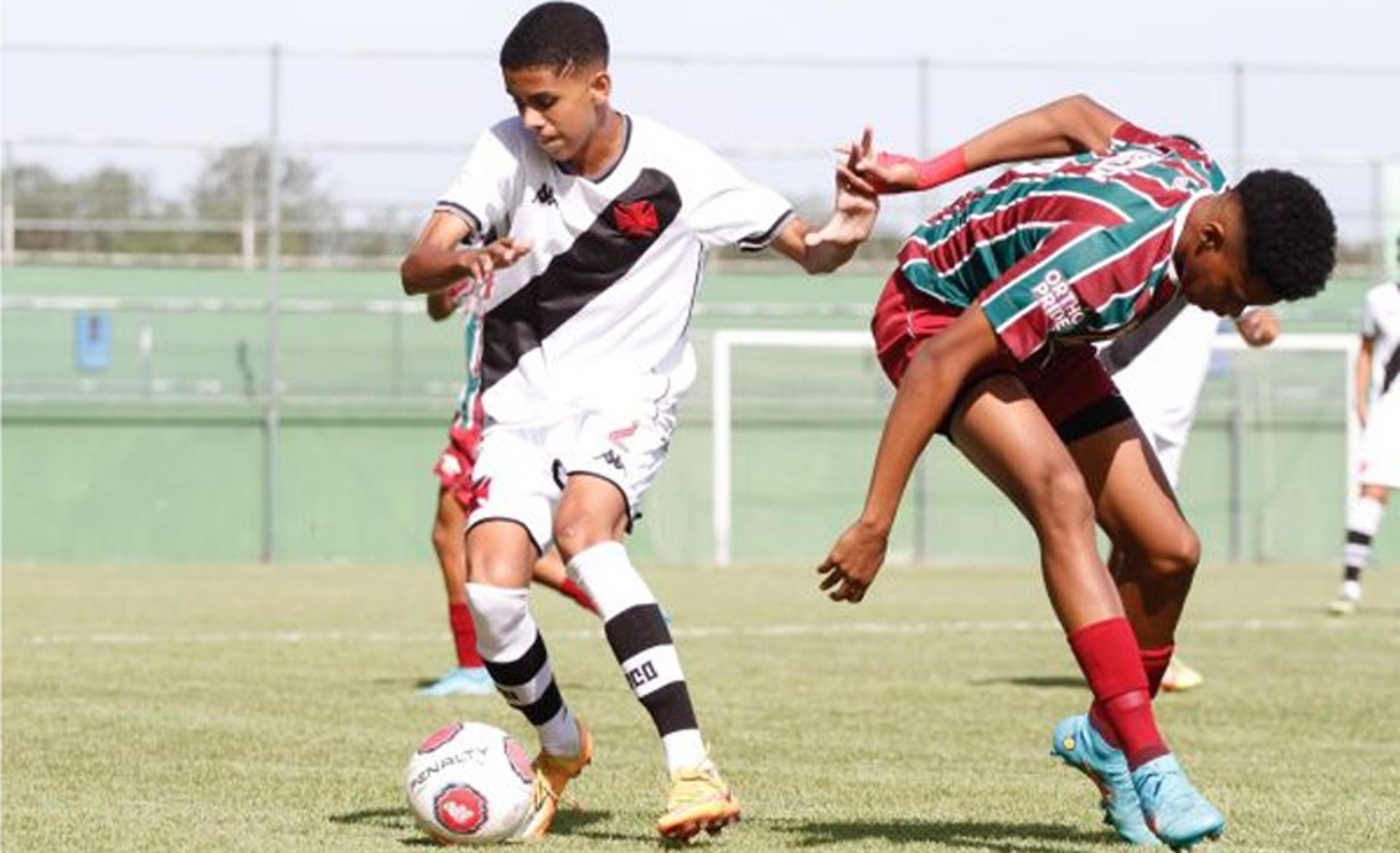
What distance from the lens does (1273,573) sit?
24.3 meters

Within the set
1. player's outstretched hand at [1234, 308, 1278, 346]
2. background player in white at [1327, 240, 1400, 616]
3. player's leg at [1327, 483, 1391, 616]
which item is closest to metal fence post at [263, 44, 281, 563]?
background player in white at [1327, 240, 1400, 616]

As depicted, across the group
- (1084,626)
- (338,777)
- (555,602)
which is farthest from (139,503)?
(1084,626)

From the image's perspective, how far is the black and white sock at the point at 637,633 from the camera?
22.0 feet

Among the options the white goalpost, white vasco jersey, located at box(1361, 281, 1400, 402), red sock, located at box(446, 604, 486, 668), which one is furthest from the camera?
the white goalpost

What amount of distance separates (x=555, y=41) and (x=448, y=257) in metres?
0.64

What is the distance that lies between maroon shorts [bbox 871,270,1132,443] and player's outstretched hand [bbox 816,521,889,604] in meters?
0.67

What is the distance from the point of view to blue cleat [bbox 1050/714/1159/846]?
669 centimetres

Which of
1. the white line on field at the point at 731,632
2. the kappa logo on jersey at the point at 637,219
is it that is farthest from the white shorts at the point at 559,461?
the white line on field at the point at 731,632

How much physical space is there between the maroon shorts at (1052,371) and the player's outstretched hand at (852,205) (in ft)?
0.56

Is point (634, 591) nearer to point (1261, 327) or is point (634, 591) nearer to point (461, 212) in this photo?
point (461, 212)

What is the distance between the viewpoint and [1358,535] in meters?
17.5

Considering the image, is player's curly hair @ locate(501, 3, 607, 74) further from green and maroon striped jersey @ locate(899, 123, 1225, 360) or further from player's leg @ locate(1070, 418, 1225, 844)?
player's leg @ locate(1070, 418, 1225, 844)

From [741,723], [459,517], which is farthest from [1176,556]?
[459,517]

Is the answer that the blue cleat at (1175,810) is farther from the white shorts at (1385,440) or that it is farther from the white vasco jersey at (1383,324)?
the white vasco jersey at (1383,324)
